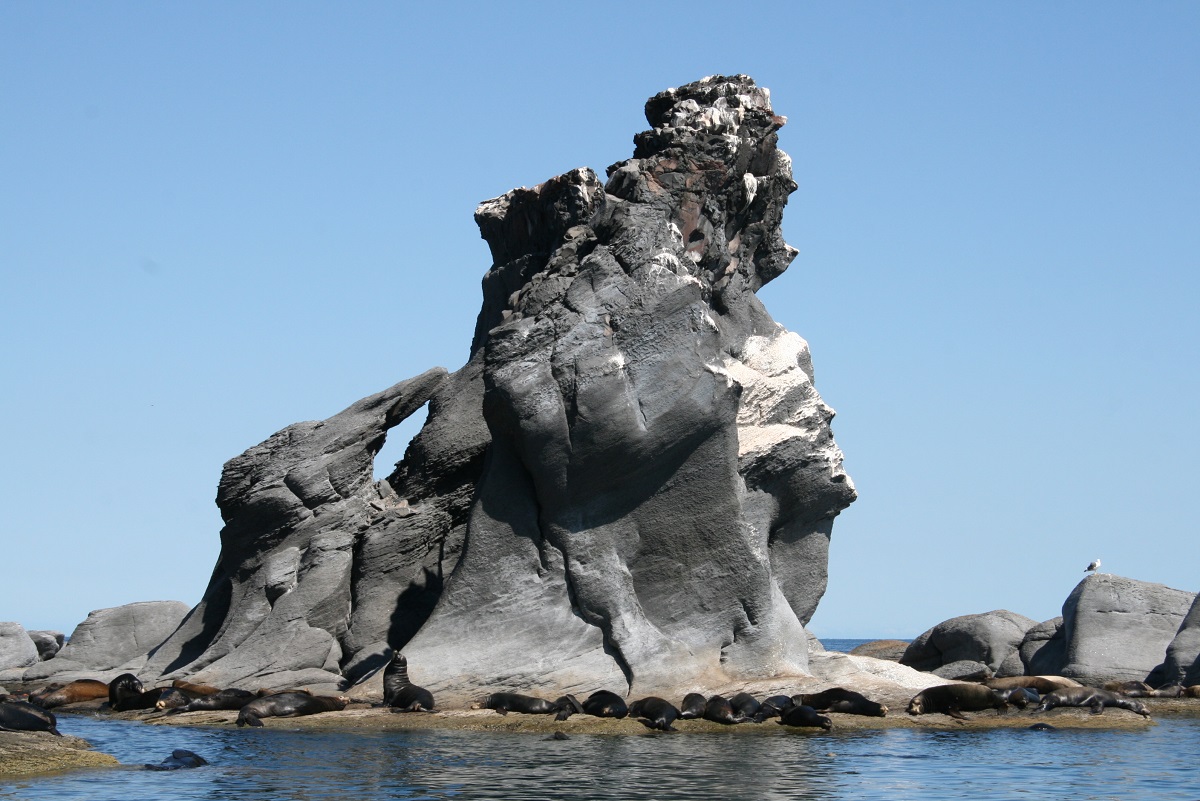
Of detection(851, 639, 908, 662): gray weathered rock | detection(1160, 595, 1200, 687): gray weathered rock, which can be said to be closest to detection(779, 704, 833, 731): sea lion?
detection(1160, 595, 1200, 687): gray weathered rock

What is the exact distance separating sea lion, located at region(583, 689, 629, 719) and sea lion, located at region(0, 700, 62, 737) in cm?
808

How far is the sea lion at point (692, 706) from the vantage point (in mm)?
23953

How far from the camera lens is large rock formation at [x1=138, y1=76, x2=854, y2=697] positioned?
84.9 ft

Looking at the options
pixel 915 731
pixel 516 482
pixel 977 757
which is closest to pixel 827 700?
pixel 915 731

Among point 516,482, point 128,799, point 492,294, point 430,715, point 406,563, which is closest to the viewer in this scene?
point 128,799

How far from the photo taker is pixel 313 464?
30500mm

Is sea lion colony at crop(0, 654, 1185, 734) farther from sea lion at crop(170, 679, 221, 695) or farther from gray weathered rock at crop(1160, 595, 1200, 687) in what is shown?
gray weathered rock at crop(1160, 595, 1200, 687)

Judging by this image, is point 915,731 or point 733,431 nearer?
point 915,731

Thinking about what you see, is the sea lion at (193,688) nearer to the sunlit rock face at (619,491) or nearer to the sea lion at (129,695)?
the sea lion at (129,695)

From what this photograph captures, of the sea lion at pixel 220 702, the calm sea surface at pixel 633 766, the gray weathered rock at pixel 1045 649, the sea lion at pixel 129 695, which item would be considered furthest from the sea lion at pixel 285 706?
the gray weathered rock at pixel 1045 649

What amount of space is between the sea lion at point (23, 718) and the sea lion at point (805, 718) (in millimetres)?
10916

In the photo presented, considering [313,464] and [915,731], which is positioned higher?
[313,464]

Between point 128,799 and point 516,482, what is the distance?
38.1 feet

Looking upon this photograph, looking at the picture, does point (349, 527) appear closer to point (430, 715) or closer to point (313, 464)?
point (313, 464)
